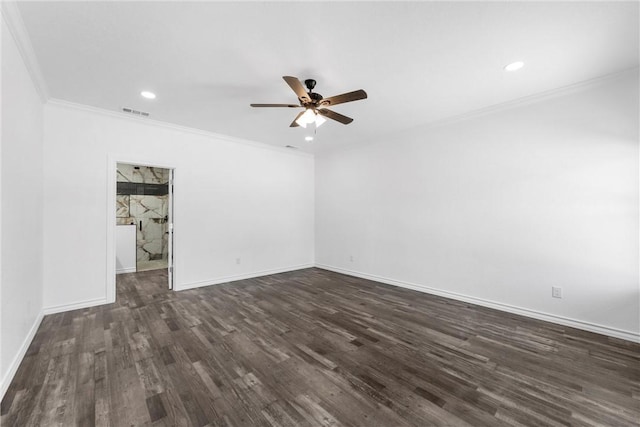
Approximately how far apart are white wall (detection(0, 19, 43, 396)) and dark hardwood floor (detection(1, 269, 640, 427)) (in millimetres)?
276

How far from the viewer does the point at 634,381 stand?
6.76ft

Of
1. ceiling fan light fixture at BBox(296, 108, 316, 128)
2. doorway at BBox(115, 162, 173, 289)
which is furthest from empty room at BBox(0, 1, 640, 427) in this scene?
doorway at BBox(115, 162, 173, 289)

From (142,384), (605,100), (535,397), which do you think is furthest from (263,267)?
(605,100)

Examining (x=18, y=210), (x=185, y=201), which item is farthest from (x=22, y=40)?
(x=185, y=201)

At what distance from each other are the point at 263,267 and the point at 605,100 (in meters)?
5.68

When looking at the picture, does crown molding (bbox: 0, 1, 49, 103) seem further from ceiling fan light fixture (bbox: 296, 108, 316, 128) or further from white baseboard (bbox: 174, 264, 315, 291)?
white baseboard (bbox: 174, 264, 315, 291)

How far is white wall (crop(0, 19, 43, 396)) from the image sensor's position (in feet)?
6.50

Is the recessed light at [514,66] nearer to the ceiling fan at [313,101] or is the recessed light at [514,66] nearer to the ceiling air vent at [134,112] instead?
the ceiling fan at [313,101]

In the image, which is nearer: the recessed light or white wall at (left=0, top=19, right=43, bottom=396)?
white wall at (left=0, top=19, right=43, bottom=396)

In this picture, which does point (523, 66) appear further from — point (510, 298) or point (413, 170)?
point (510, 298)

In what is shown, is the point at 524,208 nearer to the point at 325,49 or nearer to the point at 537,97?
the point at 537,97

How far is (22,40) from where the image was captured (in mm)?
2154

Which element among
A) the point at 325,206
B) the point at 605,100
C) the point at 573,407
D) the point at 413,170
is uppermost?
the point at 605,100

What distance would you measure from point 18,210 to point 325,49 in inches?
123
